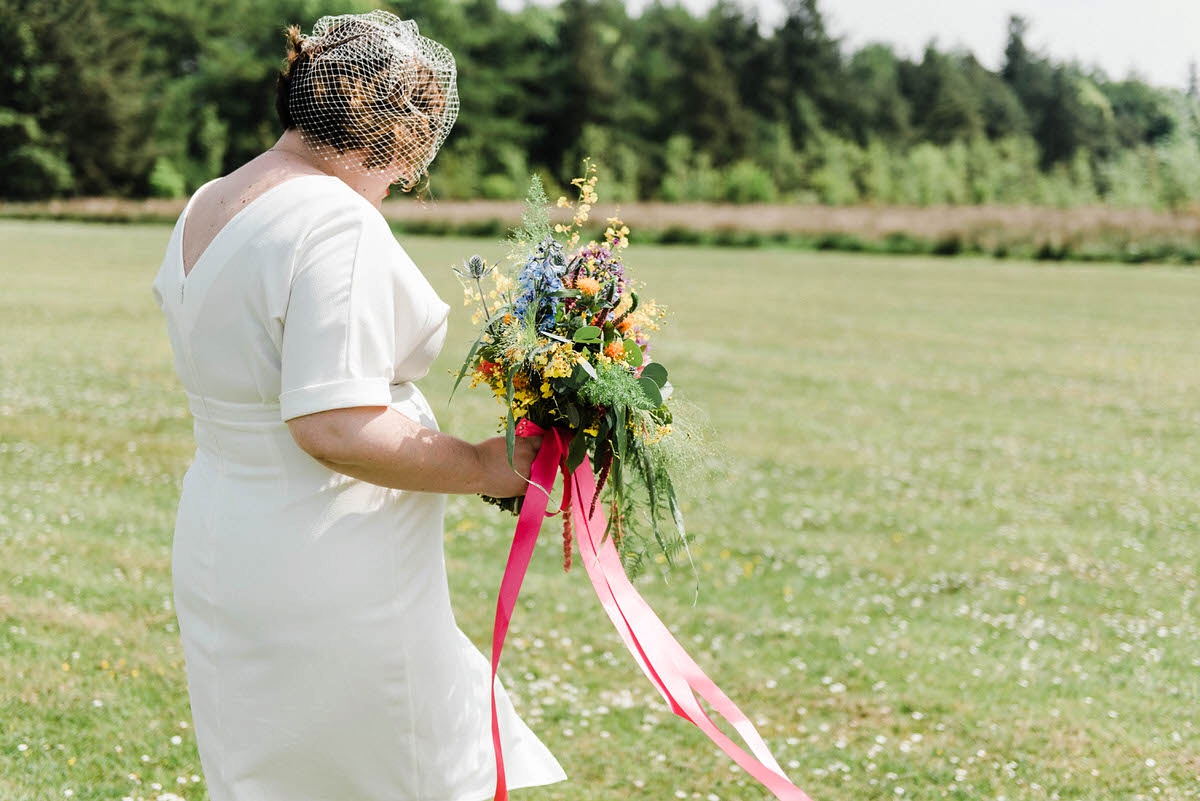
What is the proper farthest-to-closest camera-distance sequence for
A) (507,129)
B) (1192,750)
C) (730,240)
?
(507,129) < (730,240) < (1192,750)

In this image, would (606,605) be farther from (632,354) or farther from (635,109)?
(635,109)

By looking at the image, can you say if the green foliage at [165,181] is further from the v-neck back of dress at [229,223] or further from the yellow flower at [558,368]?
the yellow flower at [558,368]

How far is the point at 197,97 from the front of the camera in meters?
65.5

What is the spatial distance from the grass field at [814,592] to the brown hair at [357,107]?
2466 millimetres

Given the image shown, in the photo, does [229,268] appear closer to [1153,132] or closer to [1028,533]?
[1028,533]

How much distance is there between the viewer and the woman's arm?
227cm

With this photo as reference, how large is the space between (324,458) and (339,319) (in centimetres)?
28

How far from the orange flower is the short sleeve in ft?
1.59

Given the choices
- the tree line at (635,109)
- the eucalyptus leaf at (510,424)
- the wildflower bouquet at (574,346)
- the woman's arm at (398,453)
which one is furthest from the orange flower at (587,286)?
the tree line at (635,109)

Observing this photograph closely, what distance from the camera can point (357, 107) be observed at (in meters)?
2.36

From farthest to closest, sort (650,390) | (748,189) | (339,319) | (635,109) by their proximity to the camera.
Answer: (635,109) → (748,189) → (650,390) → (339,319)

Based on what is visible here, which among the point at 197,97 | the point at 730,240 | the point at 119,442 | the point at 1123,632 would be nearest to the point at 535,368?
the point at 1123,632

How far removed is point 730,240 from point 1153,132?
625 inches

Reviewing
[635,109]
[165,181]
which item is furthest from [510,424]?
[635,109]
